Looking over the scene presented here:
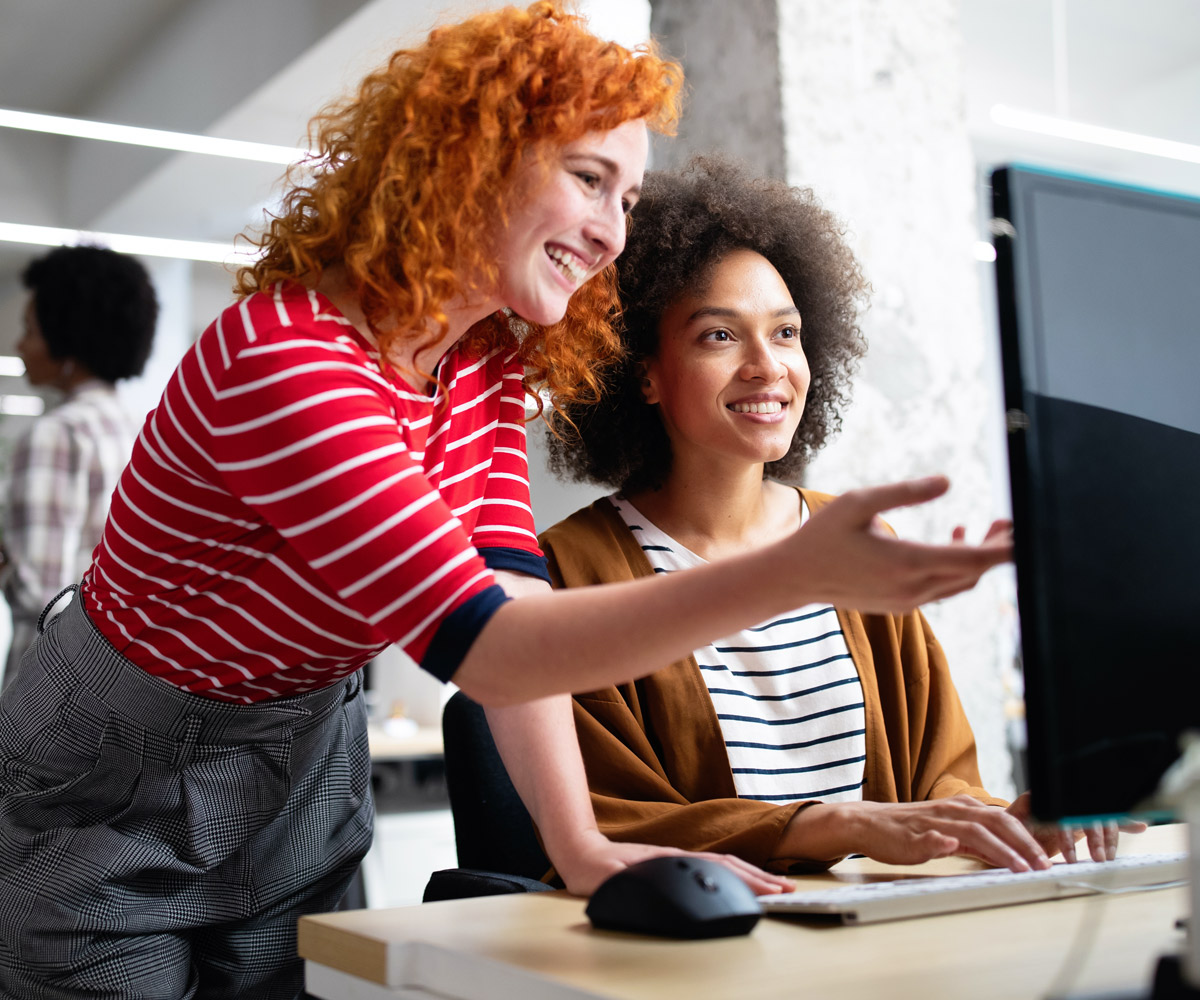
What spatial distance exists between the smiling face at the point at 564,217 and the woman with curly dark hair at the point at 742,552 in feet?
1.06

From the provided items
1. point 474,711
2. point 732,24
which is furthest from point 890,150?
point 474,711

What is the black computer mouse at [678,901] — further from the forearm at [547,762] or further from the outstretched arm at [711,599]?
the forearm at [547,762]

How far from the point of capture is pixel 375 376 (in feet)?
2.84

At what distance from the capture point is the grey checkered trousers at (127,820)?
986 mm

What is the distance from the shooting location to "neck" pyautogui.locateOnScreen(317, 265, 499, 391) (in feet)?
3.13

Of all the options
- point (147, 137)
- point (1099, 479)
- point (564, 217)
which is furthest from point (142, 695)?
point (147, 137)

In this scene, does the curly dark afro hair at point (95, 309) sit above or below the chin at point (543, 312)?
above

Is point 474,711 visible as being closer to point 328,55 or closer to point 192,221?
point 328,55

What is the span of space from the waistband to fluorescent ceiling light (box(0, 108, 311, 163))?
4.11 m

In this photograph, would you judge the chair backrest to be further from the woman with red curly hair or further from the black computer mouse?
the black computer mouse

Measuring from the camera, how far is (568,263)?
3.36ft

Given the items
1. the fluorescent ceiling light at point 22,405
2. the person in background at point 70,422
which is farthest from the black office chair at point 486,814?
the fluorescent ceiling light at point 22,405

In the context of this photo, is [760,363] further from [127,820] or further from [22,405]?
[22,405]

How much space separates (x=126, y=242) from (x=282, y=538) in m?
5.43
